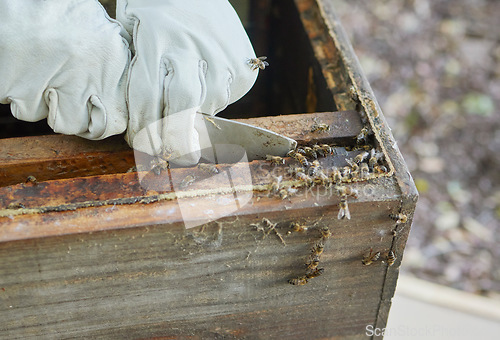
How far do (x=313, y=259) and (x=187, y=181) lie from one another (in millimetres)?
331

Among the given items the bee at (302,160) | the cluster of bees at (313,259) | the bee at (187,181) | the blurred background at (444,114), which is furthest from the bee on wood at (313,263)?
the blurred background at (444,114)

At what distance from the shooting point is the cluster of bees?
3.43 ft

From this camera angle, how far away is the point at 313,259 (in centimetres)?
111

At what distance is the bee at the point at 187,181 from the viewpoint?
104cm

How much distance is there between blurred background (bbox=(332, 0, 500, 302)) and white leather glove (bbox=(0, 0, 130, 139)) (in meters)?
2.34

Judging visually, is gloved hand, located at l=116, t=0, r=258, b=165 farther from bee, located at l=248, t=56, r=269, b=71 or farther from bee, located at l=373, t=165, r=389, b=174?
bee, located at l=373, t=165, r=389, b=174

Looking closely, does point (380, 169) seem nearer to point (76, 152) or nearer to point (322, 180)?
point (322, 180)

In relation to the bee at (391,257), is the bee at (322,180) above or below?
above

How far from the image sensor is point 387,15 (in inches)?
177

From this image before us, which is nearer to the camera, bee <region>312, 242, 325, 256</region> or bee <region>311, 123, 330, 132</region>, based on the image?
bee <region>312, 242, 325, 256</region>

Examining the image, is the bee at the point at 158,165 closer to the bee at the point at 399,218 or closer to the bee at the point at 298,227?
the bee at the point at 298,227

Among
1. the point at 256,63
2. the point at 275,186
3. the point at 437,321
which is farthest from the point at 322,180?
the point at 437,321

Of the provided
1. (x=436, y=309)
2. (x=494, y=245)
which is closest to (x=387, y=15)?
(x=494, y=245)

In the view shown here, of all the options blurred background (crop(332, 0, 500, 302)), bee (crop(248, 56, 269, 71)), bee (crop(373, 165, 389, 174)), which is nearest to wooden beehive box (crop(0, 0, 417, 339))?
bee (crop(373, 165, 389, 174))
